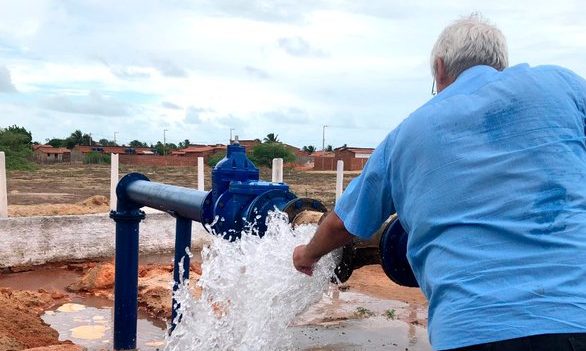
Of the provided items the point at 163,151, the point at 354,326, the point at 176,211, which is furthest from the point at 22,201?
the point at 163,151

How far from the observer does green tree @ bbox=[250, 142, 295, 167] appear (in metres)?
40.6

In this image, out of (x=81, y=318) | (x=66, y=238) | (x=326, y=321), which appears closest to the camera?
(x=326, y=321)

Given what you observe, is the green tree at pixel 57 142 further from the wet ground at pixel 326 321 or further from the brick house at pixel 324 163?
the wet ground at pixel 326 321

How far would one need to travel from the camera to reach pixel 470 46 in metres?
1.70

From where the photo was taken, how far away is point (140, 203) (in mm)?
4125

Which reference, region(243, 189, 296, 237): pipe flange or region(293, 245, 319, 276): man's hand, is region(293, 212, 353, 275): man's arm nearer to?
region(293, 245, 319, 276): man's hand

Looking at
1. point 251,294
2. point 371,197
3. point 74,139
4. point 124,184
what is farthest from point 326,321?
point 74,139

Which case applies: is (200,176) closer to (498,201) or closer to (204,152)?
(498,201)

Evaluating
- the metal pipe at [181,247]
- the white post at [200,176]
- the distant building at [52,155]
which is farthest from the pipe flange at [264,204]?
the distant building at [52,155]

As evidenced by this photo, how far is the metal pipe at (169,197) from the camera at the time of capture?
323 cm

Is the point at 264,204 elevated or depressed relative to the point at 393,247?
elevated

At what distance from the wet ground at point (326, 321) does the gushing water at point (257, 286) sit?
2.13 meters

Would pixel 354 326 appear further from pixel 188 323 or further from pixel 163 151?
pixel 163 151

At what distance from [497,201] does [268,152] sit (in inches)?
1613
